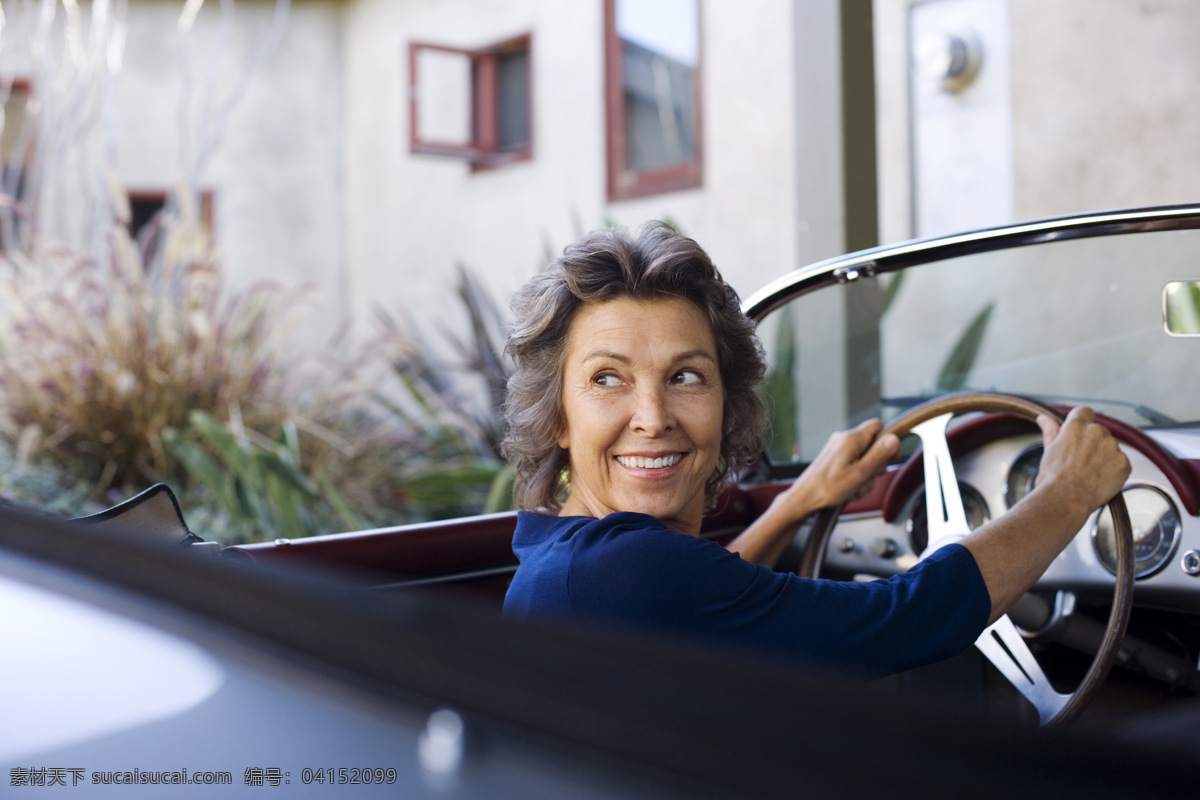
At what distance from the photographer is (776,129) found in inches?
225

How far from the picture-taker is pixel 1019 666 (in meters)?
1.84

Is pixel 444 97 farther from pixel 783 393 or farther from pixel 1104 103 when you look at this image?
pixel 783 393

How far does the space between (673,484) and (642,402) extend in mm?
117

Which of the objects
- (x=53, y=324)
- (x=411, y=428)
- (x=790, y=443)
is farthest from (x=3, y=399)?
(x=790, y=443)

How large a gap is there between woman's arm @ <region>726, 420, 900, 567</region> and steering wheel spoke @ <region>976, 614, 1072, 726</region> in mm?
332

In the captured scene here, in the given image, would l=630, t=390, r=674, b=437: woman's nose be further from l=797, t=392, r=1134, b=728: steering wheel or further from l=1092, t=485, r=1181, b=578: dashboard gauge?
l=1092, t=485, r=1181, b=578: dashboard gauge

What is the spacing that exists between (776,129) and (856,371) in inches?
138

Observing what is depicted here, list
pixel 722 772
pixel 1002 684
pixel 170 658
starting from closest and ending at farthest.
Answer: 1. pixel 722 772
2. pixel 170 658
3. pixel 1002 684

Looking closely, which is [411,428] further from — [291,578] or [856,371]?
[291,578]

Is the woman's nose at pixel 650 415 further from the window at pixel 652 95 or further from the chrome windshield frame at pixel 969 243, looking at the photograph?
the window at pixel 652 95

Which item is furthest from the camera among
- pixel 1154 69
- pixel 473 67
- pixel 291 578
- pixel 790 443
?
pixel 473 67

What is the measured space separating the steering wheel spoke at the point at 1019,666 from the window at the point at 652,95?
4.60m

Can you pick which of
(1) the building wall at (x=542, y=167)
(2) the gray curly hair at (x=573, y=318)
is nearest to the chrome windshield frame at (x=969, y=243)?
(2) the gray curly hair at (x=573, y=318)

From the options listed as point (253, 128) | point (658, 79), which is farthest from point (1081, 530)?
point (253, 128)
